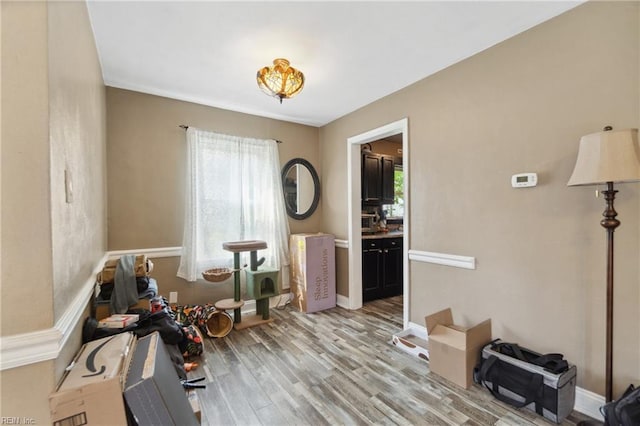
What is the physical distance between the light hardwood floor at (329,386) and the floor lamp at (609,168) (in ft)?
2.29

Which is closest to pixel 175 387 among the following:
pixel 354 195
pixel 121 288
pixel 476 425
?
pixel 121 288

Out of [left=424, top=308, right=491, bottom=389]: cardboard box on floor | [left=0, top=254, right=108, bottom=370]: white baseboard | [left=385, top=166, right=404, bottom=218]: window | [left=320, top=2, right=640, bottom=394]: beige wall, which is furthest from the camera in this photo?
[left=385, top=166, right=404, bottom=218]: window

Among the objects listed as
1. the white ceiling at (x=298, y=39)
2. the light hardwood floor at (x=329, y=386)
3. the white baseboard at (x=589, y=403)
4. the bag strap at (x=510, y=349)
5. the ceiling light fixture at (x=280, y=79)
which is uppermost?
the white ceiling at (x=298, y=39)

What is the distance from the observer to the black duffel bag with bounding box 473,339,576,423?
167 cm

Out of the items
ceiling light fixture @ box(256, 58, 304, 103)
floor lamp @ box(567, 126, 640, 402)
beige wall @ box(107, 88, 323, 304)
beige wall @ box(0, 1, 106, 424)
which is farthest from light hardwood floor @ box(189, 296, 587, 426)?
ceiling light fixture @ box(256, 58, 304, 103)

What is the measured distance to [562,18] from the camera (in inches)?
73.0

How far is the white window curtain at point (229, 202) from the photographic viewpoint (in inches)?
126

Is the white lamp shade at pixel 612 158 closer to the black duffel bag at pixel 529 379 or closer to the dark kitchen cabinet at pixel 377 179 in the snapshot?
the black duffel bag at pixel 529 379

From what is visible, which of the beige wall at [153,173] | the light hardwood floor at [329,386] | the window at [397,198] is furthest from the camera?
the window at [397,198]

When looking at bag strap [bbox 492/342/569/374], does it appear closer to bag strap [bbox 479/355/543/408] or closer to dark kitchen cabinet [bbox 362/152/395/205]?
bag strap [bbox 479/355/543/408]

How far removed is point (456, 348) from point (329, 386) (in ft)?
3.29

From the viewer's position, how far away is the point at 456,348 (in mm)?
2064

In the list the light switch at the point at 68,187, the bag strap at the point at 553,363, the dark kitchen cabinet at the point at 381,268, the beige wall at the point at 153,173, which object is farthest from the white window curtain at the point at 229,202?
the bag strap at the point at 553,363

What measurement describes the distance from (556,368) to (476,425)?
639mm
